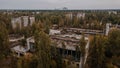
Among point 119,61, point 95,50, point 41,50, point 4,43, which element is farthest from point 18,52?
point 119,61

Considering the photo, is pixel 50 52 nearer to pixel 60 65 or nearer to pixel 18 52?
pixel 60 65

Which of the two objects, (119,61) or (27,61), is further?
(119,61)

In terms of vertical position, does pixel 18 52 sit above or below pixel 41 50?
below

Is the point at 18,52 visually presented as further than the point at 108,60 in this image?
Yes

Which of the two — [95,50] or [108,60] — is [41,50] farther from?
[108,60]

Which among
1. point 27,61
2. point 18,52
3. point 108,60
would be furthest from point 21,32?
point 108,60

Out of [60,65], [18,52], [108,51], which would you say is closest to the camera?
[60,65]

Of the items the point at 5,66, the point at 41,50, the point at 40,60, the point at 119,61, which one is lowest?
the point at 5,66

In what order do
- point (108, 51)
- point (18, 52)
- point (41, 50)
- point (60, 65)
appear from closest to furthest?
point (41, 50) < point (60, 65) < point (108, 51) < point (18, 52)

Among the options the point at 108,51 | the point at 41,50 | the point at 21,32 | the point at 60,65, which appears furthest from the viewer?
the point at 21,32
